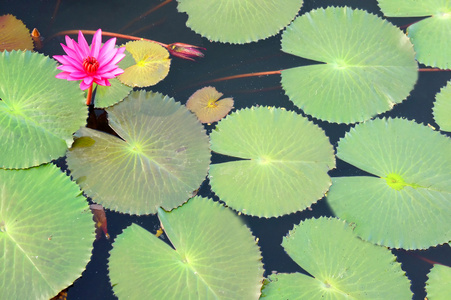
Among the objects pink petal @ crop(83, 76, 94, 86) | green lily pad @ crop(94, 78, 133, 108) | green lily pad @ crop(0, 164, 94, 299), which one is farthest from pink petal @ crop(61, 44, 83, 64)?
green lily pad @ crop(0, 164, 94, 299)

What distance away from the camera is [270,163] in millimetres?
2600

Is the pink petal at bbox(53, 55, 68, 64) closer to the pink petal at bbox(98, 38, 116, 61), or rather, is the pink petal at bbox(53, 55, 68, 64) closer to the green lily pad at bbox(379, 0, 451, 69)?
the pink petal at bbox(98, 38, 116, 61)

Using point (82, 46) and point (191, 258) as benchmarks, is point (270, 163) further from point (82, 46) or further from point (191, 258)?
point (82, 46)

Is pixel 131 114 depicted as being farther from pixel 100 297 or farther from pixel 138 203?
pixel 100 297

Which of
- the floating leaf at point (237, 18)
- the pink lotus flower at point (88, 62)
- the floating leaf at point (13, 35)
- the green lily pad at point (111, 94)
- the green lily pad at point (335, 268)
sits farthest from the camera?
the floating leaf at point (237, 18)

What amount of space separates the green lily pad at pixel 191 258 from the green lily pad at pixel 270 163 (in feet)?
0.50

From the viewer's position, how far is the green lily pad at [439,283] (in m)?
2.32

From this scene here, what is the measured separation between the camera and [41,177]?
2.36 m

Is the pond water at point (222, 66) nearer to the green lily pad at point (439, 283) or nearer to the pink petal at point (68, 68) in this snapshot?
the green lily pad at point (439, 283)

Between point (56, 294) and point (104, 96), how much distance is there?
1246mm

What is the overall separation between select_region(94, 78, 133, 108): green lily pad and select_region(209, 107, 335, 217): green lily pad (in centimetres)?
65

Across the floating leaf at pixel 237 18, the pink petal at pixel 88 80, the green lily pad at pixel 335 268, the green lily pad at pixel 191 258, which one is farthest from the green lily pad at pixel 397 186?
the pink petal at pixel 88 80

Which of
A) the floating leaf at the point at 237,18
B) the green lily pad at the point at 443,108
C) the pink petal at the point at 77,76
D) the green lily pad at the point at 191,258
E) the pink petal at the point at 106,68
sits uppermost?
the floating leaf at the point at 237,18

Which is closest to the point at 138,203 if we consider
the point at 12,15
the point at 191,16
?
the point at 191,16
